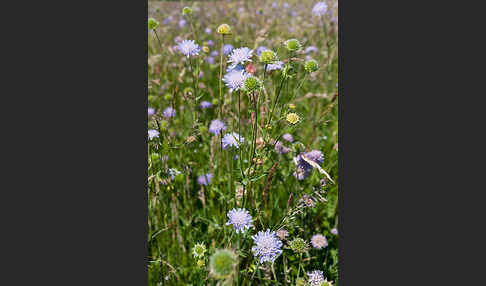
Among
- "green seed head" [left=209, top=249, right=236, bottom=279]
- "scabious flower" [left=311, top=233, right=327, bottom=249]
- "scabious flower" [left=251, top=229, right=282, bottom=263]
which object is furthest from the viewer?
"scabious flower" [left=311, top=233, right=327, bottom=249]

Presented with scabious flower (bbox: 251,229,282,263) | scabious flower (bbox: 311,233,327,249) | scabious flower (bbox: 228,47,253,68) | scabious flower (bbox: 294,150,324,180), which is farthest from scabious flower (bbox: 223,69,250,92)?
scabious flower (bbox: 311,233,327,249)

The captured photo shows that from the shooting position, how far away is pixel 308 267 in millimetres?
1674

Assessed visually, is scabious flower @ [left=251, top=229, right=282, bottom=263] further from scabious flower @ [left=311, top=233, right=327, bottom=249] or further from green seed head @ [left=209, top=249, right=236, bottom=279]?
scabious flower @ [left=311, top=233, right=327, bottom=249]

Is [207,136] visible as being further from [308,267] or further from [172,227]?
[308,267]

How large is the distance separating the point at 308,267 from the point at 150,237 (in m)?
0.77

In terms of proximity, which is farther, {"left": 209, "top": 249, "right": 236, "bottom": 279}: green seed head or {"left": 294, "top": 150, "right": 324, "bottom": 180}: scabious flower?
{"left": 294, "top": 150, "right": 324, "bottom": 180}: scabious flower

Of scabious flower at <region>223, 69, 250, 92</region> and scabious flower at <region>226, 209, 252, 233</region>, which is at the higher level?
scabious flower at <region>223, 69, 250, 92</region>

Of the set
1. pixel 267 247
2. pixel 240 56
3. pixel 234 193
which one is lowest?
pixel 267 247

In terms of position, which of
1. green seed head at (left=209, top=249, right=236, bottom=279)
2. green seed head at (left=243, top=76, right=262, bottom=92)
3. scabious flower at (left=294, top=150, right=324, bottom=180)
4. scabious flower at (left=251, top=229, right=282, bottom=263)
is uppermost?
green seed head at (left=243, top=76, right=262, bottom=92)

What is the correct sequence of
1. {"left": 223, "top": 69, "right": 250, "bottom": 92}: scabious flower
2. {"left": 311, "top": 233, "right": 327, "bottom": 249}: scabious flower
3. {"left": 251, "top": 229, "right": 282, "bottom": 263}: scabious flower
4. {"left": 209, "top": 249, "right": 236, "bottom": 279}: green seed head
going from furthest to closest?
{"left": 311, "top": 233, "right": 327, "bottom": 249}: scabious flower, {"left": 223, "top": 69, "right": 250, "bottom": 92}: scabious flower, {"left": 251, "top": 229, "right": 282, "bottom": 263}: scabious flower, {"left": 209, "top": 249, "right": 236, "bottom": 279}: green seed head

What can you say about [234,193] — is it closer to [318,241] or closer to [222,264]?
[318,241]

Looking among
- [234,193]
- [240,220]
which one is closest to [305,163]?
[234,193]

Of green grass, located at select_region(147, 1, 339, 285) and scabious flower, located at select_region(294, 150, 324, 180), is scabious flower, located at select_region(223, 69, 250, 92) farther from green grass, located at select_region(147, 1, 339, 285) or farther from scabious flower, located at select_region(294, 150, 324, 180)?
scabious flower, located at select_region(294, 150, 324, 180)

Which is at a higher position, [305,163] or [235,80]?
[235,80]
